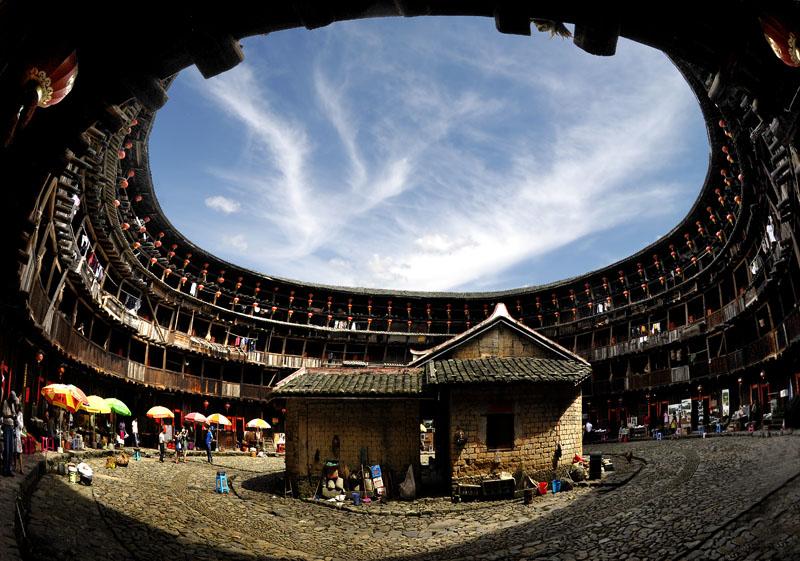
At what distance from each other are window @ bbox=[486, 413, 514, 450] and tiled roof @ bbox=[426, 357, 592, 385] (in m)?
1.37

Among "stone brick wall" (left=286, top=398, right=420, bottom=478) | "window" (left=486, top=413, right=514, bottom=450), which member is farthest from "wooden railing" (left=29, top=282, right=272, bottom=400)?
"window" (left=486, top=413, right=514, bottom=450)

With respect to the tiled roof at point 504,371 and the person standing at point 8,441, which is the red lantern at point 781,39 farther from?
the tiled roof at point 504,371

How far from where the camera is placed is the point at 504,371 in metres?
20.7

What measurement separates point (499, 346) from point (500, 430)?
4432mm

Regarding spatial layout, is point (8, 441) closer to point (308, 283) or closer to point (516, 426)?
point (516, 426)

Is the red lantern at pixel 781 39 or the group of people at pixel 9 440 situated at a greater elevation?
the red lantern at pixel 781 39

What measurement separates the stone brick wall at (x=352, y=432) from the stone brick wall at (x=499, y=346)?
13.4 feet

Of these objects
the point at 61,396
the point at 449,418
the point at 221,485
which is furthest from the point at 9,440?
the point at 449,418

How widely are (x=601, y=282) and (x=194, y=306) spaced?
3385 cm

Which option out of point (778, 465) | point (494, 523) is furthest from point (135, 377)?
point (778, 465)

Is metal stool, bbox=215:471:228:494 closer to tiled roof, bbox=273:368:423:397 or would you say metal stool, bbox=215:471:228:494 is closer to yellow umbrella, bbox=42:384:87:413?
tiled roof, bbox=273:368:423:397

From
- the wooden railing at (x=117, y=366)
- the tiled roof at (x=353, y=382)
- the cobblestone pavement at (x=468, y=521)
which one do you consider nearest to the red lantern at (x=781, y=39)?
the cobblestone pavement at (x=468, y=521)

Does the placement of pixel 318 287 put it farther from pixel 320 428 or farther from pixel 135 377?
pixel 320 428

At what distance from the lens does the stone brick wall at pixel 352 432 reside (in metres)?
20.1
